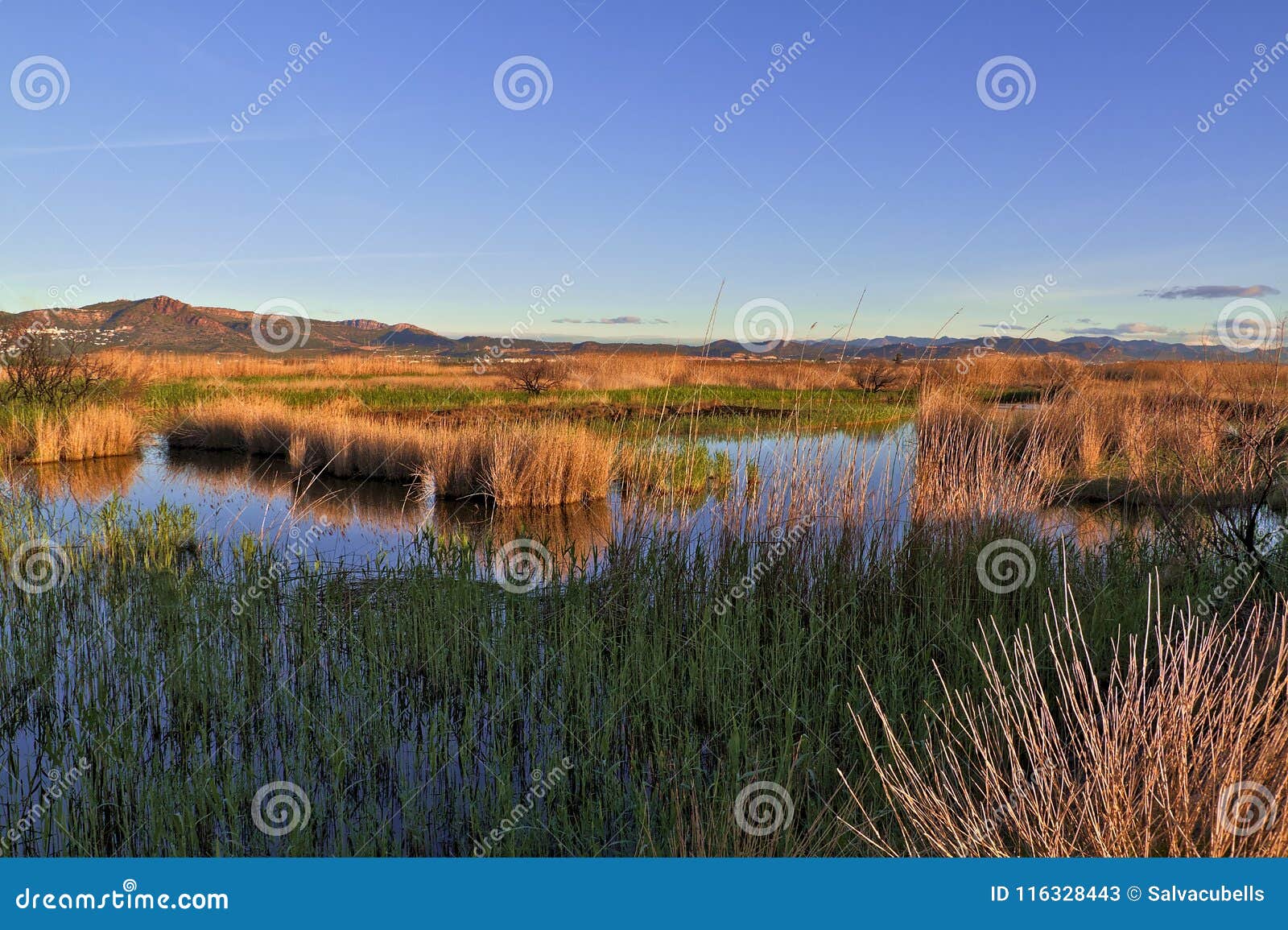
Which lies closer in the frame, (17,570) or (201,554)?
(17,570)

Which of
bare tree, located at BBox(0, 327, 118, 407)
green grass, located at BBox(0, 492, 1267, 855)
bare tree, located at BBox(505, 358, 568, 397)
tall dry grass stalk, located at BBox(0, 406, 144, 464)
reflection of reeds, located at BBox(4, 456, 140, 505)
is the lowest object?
green grass, located at BBox(0, 492, 1267, 855)

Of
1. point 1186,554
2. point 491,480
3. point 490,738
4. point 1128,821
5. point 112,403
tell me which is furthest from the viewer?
point 112,403

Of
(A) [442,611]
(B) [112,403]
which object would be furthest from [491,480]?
(B) [112,403]

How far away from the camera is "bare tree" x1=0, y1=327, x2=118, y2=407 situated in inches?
703

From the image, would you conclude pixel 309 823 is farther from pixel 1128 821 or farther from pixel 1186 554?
pixel 1186 554

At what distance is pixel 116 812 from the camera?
3.65 m

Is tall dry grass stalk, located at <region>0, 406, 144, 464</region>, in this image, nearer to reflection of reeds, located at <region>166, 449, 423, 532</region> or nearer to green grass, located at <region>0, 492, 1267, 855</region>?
reflection of reeds, located at <region>166, 449, 423, 532</region>

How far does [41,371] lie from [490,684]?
59.0ft

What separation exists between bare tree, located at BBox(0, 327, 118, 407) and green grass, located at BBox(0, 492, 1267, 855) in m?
13.8

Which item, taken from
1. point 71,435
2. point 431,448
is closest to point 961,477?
point 431,448

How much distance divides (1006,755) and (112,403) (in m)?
19.6

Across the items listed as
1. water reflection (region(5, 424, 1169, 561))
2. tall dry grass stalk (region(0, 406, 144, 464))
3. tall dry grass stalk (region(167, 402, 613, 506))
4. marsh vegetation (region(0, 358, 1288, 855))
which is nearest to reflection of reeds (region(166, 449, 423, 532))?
water reflection (region(5, 424, 1169, 561))

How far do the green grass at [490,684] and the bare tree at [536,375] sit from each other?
1937 centimetres

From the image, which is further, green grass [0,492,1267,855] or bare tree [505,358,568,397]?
bare tree [505,358,568,397]
